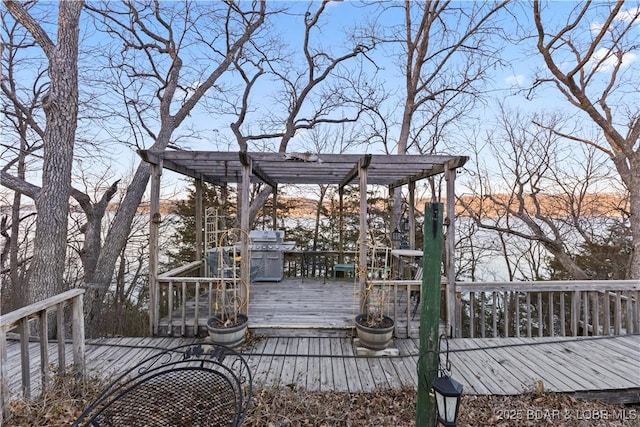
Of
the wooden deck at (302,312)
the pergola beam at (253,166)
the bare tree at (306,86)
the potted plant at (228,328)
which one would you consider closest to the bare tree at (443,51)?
Result: the bare tree at (306,86)

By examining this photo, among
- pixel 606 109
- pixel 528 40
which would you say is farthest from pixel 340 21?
pixel 606 109

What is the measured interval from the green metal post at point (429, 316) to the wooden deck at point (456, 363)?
107 centimetres

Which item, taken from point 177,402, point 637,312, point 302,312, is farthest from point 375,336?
point 637,312

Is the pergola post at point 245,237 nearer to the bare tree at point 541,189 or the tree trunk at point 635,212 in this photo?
the bare tree at point 541,189

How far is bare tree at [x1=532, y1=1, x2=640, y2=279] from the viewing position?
6566 mm

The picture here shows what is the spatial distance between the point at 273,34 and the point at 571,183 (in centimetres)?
1047

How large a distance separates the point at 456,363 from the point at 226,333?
2.77 m

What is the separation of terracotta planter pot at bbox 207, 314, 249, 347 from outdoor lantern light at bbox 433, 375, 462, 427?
257 cm

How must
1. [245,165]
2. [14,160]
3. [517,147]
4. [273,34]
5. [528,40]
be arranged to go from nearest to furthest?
1. [245,165]
2. [14,160]
3. [528,40]
4. [273,34]
5. [517,147]

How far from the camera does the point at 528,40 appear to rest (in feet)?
23.6

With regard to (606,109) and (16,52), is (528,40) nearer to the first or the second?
(606,109)

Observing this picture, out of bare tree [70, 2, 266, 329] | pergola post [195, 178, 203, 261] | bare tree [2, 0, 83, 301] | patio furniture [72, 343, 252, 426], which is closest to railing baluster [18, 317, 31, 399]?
patio furniture [72, 343, 252, 426]

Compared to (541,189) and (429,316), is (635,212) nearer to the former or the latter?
(541,189)

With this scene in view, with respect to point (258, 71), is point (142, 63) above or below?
below
